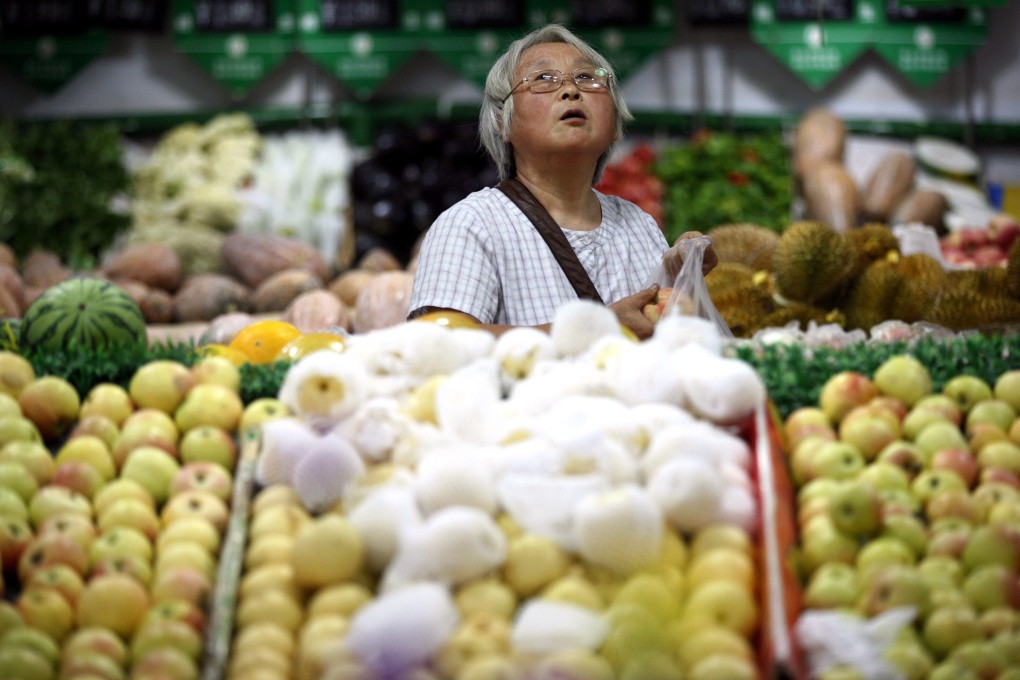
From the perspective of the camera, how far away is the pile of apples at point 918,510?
1812mm

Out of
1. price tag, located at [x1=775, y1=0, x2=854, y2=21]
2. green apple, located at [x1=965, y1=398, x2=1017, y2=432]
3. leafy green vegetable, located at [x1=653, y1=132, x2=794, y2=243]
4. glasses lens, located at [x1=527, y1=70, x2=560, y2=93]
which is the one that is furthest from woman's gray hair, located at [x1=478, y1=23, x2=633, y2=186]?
price tag, located at [x1=775, y1=0, x2=854, y2=21]

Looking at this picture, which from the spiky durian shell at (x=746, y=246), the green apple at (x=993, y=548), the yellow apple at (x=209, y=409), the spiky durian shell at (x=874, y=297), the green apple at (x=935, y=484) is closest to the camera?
the green apple at (x=993, y=548)

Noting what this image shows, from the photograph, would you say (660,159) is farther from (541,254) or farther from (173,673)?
(173,673)

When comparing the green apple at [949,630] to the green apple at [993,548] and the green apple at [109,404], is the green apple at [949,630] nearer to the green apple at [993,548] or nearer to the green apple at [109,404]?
the green apple at [993,548]

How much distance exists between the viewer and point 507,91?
11.1 ft

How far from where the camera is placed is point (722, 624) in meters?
1.77

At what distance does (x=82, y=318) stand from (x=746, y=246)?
2.49 m

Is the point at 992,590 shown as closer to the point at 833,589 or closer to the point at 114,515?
the point at 833,589

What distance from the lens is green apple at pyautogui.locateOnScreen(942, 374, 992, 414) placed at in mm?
2338

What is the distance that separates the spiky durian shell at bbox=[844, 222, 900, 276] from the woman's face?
3.88 ft

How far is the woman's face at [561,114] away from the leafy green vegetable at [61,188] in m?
3.43

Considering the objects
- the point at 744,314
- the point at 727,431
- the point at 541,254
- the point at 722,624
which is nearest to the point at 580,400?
the point at 727,431

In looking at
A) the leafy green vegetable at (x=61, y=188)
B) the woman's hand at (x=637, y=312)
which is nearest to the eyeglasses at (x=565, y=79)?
the woman's hand at (x=637, y=312)

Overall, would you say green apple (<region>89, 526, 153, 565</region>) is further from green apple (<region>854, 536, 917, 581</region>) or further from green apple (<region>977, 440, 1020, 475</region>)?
green apple (<region>977, 440, 1020, 475</region>)
